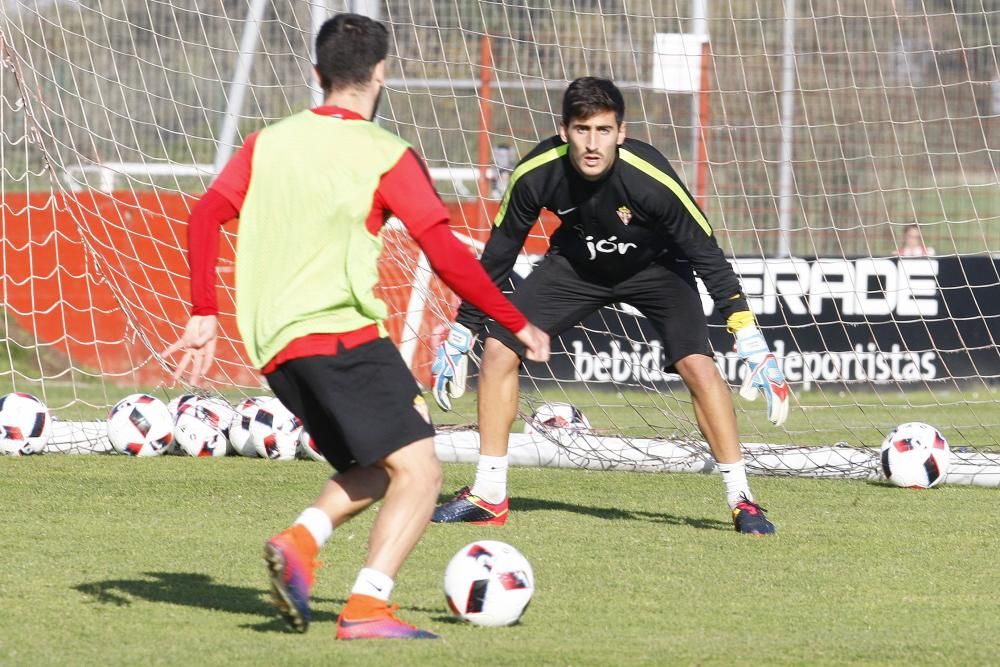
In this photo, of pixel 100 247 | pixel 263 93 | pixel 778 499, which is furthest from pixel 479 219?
pixel 778 499

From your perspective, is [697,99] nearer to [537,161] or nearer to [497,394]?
[537,161]

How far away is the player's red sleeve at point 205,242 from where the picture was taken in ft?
16.2

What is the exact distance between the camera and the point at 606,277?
7703 millimetres

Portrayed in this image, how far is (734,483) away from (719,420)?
32 centimetres

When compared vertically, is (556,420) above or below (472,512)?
above

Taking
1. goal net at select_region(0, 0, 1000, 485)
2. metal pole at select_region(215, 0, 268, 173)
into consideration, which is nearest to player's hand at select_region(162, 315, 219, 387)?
goal net at select_region(0, 0, 1000, 485)

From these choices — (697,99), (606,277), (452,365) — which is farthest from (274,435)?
(697,99)

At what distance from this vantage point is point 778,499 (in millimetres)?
8609

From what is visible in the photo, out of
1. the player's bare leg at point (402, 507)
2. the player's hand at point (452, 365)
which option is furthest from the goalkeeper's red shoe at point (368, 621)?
the player's hand at point (452, 365)

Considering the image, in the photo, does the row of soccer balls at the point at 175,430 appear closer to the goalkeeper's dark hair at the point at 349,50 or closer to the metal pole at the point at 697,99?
the metal pole at the point at 697,99

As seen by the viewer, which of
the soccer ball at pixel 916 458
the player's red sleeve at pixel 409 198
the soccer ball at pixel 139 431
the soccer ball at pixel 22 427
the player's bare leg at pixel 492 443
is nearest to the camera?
the player's red sleeve at pixel 409 198

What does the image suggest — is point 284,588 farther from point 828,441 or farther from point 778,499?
point 828,441

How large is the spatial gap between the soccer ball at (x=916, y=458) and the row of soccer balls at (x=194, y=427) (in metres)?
2.04

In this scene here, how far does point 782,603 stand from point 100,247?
7.24m
